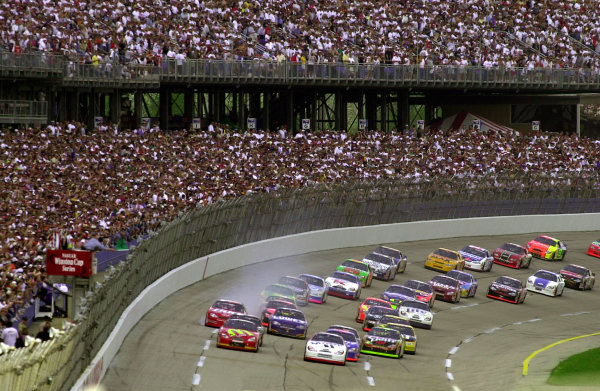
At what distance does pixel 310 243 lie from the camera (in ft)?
178

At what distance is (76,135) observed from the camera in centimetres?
5219

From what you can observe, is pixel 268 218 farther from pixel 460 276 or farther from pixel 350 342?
pixel 350 342

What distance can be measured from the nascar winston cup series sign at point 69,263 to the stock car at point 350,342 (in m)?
9.69

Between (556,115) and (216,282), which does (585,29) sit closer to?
(556,115)

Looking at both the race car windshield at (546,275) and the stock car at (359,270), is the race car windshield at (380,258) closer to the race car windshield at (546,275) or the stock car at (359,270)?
the stock car at (359,270)

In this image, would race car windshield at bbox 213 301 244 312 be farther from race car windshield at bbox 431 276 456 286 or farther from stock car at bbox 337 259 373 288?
race car windshield at bbox 431 276 456 286

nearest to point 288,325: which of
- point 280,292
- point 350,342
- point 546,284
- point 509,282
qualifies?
point 350,342

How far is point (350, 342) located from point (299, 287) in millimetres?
7994

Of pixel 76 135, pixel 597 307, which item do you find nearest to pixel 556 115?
pixel 597 307

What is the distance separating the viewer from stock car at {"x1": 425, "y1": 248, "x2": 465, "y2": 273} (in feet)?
176

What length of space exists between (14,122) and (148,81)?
399 inches

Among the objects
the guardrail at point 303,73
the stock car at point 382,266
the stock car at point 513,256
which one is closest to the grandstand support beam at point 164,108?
the guardrail at point 303,73

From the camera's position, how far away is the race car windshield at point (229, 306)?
126 ft

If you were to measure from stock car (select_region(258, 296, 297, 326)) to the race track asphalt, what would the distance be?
1.05 metres
